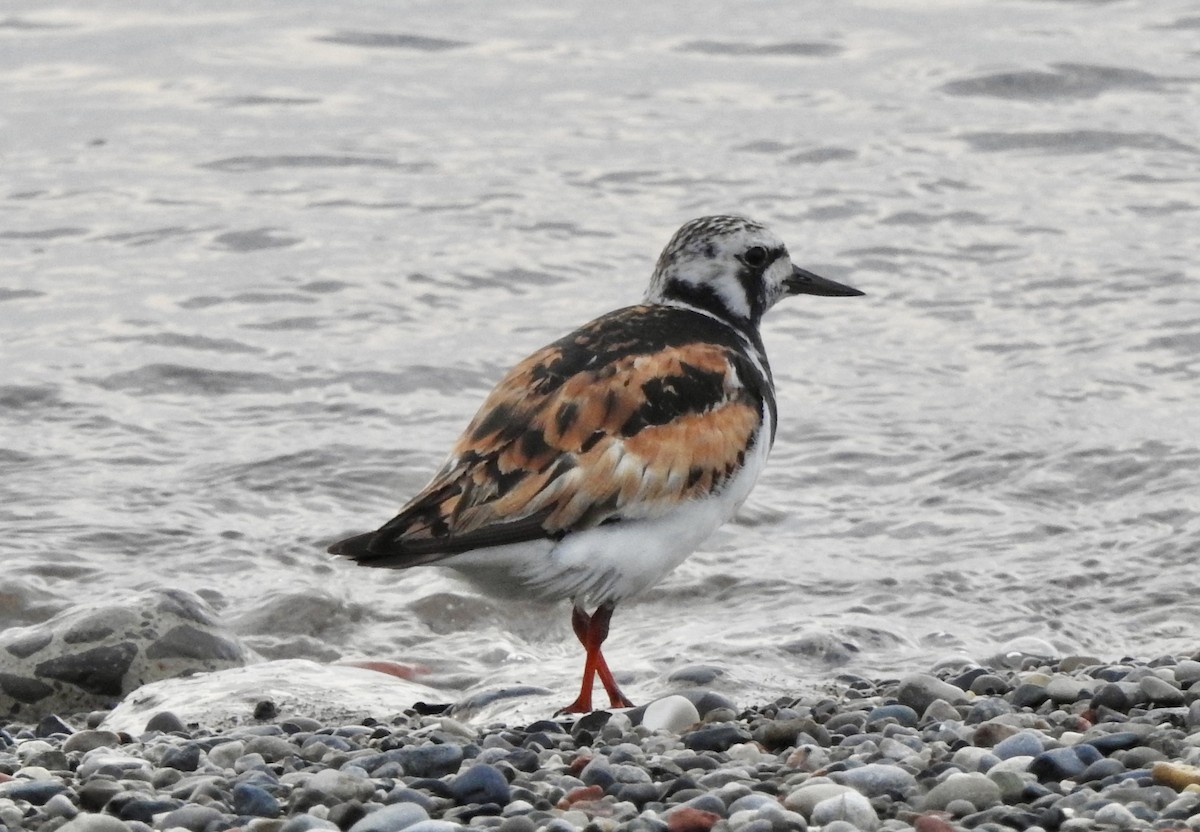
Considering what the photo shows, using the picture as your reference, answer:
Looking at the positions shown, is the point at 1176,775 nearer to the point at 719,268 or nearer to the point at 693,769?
the point at 693,769

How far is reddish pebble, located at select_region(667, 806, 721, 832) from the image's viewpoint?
13.4 feet

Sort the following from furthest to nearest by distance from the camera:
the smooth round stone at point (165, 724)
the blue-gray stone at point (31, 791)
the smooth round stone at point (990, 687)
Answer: the smooth round stone at point (165, 724) → the smooth round stone at point (990, 687) → the blue-gray stone at point (31, 791)

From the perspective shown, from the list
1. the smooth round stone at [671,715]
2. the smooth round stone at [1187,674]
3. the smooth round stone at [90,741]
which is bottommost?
the smooth round stone at [671,715]

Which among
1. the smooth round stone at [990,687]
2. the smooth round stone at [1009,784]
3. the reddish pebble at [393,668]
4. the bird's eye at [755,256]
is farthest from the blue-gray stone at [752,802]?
the reddish pebble at [393,668]

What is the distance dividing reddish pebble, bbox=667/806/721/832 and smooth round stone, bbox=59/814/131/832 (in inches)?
45.6

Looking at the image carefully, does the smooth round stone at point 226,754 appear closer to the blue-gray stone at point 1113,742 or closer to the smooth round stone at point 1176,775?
the blue-gray stone at point 1113,742

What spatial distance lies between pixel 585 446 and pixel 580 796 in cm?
147

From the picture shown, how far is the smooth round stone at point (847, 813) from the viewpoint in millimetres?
4113

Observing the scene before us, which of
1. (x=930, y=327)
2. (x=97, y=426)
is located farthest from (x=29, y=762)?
(x=930, y=327)

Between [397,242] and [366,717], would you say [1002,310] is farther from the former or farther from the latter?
[366,717]

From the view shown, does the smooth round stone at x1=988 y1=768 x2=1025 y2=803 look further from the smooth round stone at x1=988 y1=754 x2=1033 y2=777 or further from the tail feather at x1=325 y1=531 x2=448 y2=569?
the tail feather at x1=325 y1=531 x2=448 y2=569

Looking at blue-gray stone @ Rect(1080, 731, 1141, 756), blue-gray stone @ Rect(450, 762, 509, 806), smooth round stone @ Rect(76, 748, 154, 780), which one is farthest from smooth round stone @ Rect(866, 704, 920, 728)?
smooth round stone @ Rect(76, 748, 154, 780)

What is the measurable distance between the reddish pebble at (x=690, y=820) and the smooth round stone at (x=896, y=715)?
119cm

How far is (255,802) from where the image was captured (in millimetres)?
4336
